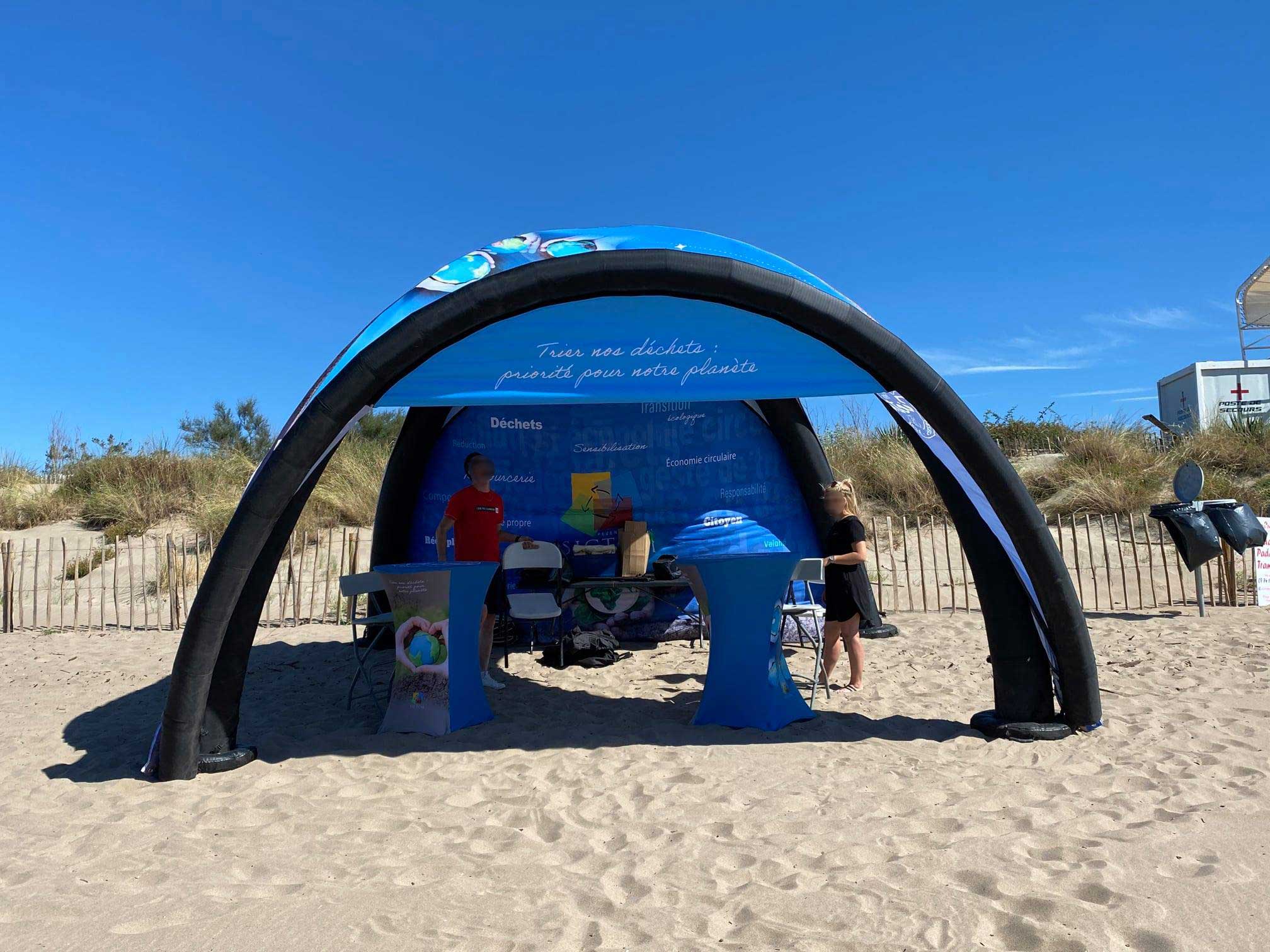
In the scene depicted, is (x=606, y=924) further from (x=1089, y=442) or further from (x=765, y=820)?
(x=1089, y=442)

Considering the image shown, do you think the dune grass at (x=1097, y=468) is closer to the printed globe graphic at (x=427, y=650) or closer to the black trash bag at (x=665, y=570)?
the black trash bag at (x=665, y=570)

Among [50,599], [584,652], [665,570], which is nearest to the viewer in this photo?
[584,652]

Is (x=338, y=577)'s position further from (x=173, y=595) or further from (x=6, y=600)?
(x=6, y=600)

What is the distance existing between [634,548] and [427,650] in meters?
3.01

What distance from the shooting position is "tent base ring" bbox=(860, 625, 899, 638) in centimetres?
786

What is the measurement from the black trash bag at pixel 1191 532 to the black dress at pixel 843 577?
4.31 meters

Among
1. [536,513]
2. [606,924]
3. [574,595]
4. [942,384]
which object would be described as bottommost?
[606,924]

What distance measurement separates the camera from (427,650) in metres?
5.09

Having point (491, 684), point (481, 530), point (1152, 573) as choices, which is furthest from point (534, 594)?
point (1152, 573)

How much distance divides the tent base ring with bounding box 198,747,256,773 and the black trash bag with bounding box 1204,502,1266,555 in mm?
8850

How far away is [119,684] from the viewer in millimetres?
6770

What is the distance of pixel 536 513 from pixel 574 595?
89cm

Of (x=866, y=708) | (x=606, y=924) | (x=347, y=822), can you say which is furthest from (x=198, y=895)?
(x=866, y=708)

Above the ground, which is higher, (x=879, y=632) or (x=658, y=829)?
(x=879, y=632)
